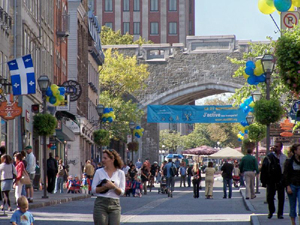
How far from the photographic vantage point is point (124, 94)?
72.0 m

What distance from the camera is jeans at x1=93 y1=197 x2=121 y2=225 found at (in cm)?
1125

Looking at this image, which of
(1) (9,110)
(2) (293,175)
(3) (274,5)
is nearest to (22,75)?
(1) (9,110)

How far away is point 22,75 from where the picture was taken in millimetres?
30547

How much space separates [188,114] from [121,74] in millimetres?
6262

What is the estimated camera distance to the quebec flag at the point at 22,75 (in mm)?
30375

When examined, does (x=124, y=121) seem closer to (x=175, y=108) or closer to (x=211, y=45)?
(x=175, y=108)

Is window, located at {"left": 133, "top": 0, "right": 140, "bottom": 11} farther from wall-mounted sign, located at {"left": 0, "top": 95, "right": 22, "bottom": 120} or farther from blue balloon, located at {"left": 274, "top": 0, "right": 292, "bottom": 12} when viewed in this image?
blue balloon, located at {"left": 274, "top": 0, "right": 292, "bottom": 12}

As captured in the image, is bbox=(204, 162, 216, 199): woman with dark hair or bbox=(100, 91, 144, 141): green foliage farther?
bbox=(100, 91, 144, 141): green foliage

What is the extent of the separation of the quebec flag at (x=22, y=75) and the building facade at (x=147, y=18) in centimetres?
7102

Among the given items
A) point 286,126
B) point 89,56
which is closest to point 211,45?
point 89,56

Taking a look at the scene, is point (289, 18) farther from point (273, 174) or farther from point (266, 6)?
point (273, 174)

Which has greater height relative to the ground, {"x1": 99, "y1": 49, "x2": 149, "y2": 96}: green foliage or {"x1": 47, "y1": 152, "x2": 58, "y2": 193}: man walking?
{"x1": 99, "y1": 49, "x2": 149, "y2": 96}: green foliage

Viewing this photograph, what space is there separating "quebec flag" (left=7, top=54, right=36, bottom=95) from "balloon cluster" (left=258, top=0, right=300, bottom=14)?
45.6 ft

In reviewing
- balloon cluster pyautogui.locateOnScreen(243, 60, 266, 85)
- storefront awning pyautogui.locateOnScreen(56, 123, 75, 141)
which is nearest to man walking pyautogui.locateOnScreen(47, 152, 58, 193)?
storefront awning pyautogui.locateOnScreen(56, 123, 75, 141)
